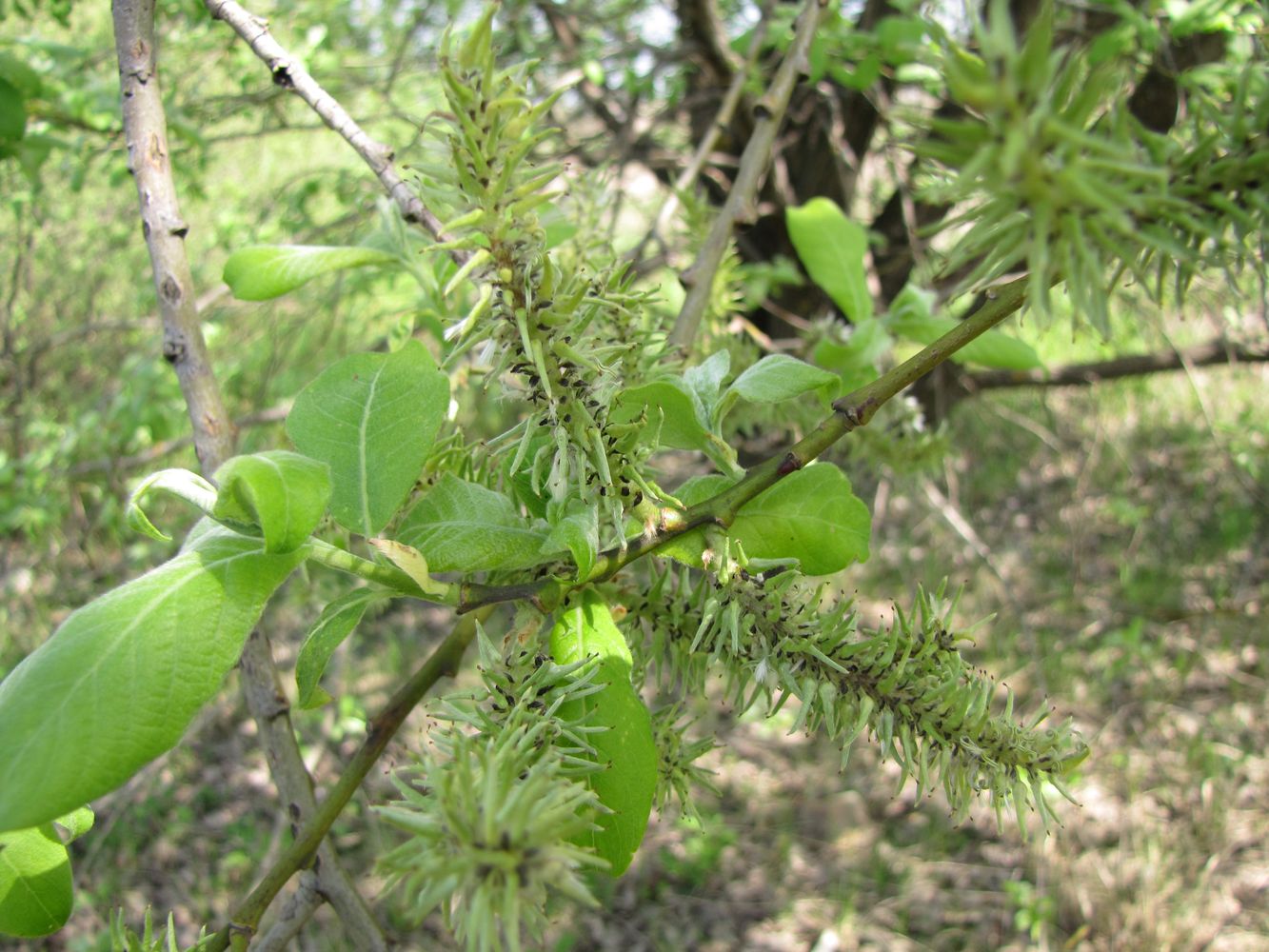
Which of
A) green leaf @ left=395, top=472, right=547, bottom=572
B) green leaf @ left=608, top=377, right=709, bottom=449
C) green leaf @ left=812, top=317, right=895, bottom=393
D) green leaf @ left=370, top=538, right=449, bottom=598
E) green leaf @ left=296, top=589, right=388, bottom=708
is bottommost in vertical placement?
green leaf @ left=296, top=589, right=388, bottom=708

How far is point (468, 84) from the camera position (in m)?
0.51

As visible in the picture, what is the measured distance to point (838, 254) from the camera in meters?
1.13

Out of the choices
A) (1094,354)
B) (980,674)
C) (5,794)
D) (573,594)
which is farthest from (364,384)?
(1094,354)

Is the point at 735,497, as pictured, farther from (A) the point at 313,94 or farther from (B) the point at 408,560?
(A) the point at 313,94

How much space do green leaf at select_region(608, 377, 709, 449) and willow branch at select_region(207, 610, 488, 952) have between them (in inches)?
7.9

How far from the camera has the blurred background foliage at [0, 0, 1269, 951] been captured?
222 centimetres

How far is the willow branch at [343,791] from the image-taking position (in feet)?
2.29

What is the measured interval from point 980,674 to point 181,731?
58cm

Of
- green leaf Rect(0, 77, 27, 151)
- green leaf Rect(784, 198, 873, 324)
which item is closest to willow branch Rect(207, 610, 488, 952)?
green leaf Rect(784, 198, 873, 324)

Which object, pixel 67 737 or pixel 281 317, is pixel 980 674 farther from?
pixel 281 317

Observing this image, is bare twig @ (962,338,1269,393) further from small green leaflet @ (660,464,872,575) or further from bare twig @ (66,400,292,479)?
small green leaflet @ (660,464,872,575)

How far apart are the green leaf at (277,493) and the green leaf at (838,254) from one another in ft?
2.41

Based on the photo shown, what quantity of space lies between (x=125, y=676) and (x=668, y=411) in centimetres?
40

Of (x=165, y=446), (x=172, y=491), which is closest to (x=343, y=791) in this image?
(x=172, y=491)
